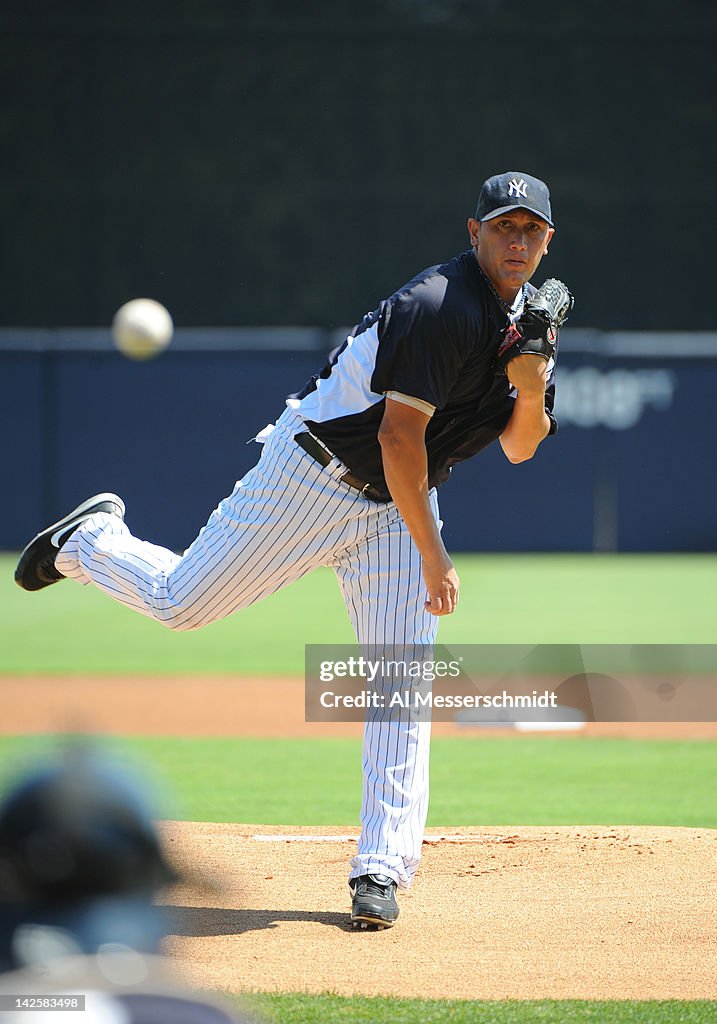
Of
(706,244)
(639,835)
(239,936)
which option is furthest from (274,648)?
(706,244)

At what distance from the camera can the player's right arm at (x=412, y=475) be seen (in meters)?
3.03

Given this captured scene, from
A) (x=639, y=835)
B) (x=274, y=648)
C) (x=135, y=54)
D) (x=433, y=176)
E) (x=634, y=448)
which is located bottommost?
(x=639, y=835)

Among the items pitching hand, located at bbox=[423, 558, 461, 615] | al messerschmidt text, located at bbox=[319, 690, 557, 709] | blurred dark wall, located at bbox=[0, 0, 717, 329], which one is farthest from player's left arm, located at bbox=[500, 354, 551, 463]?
blurred dark wall, located at bbox=[0, 0, 717, 329]

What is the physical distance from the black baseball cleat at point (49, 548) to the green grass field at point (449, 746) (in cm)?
84

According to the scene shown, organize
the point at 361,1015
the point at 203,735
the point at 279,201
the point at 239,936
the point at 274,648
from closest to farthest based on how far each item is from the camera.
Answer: the point at 361,1015, the point at 239,936, the point at 203,735, the point at 274,648, the point at 279,201

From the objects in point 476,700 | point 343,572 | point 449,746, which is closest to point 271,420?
point 476,700

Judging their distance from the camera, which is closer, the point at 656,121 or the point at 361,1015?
the point at 361,1015

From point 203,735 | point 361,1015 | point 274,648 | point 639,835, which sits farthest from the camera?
point 274,648

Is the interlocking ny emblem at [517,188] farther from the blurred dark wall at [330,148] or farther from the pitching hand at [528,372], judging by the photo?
the blurred dark wall at [330,148]

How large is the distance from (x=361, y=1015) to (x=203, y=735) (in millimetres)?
4053

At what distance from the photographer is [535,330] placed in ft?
10.1

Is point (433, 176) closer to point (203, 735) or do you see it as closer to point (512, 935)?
point (203, 735)

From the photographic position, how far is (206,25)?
18.5m

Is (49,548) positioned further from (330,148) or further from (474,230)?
(330,148)
